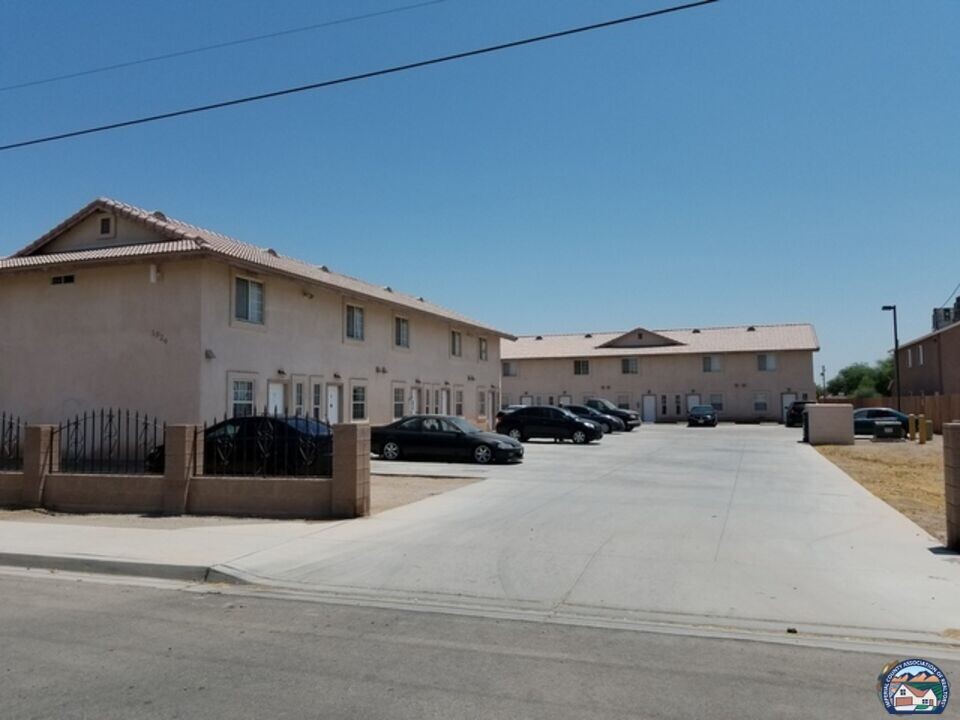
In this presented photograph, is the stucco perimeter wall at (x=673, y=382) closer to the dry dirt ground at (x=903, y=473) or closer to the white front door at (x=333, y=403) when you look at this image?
the dry dirt ground at (x=903, y=473)

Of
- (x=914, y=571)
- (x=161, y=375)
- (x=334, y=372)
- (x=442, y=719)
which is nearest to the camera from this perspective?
(x=442, y=719)

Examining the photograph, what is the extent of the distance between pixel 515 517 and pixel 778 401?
50.3 m

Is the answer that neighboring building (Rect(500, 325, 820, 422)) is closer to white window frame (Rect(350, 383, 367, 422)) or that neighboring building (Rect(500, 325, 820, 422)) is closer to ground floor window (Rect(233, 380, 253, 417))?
white window frame (Rect(350, 383, 367, 422))

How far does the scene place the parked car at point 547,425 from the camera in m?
30.4

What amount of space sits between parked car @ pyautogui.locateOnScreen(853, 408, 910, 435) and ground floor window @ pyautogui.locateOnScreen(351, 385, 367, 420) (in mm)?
22893

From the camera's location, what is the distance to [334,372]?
84.5 ft

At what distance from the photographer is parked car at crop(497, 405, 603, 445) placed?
99.9ft

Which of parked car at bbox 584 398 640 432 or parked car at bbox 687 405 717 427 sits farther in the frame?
parked car at bbox 687 405 717 427

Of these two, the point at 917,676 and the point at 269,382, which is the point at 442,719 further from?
the point at 269,382

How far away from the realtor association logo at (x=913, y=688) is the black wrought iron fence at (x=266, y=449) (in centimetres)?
961

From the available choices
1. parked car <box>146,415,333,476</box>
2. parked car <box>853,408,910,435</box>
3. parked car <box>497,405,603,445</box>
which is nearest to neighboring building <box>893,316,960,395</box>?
parked car <box>853,408,910,435</box>

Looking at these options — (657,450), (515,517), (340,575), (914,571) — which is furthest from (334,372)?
(914,571)

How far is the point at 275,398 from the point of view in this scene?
2269 centimetres

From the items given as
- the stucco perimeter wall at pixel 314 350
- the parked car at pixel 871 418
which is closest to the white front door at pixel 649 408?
the parked car at pixel 871 418
